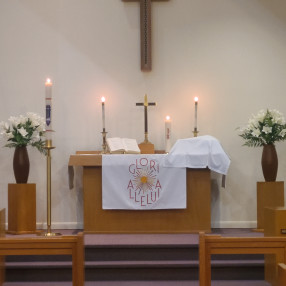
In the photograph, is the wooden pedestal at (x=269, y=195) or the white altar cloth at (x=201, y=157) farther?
the wooden pedestal at (x=269, y=195)

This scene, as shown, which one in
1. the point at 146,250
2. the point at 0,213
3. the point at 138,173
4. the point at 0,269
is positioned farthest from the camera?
the point at 138,173

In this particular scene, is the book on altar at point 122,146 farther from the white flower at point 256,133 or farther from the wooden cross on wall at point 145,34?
the white flower at point 256,133

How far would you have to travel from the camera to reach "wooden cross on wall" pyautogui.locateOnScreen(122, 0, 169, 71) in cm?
725

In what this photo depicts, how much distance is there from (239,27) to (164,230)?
101 inches

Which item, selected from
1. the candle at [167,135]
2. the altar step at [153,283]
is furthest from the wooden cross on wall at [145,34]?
the altar step at [153,283]

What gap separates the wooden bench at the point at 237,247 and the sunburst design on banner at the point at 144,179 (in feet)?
8.91

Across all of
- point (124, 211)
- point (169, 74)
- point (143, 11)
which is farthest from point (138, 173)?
point (143, 11)

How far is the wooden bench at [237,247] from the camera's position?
12.3 feet

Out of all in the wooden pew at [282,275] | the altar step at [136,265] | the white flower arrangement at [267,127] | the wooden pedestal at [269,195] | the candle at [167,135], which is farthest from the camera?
the candle at [167,135]

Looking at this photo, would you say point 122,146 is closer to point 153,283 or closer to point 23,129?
point 23,129

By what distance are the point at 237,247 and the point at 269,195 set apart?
113 inches

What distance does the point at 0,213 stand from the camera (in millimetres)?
4680

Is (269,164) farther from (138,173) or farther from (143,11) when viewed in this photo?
(143,11)

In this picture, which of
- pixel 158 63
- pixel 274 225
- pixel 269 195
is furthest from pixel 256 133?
pixel 274 225
